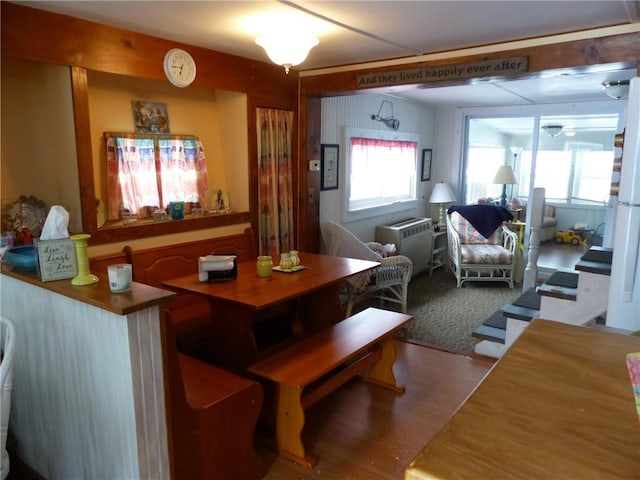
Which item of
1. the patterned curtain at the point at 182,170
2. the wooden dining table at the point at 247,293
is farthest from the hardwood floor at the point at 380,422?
the patterned curtain at the point at 182,170

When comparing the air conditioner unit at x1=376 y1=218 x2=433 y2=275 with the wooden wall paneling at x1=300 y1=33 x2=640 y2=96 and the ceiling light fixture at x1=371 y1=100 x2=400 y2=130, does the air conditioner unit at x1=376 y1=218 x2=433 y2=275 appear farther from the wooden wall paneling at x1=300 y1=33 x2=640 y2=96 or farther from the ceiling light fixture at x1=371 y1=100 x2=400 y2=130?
the wooden wall paneling at x1=300 y1=33 x2=640 y2=96

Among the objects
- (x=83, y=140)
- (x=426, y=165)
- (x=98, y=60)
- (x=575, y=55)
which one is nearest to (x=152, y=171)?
(x=83, y=140)

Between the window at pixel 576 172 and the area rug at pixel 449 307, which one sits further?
the window at pixel 576 172

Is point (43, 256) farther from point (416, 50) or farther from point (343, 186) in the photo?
point (343, 186)

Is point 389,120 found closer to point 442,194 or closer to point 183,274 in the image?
point 442,194

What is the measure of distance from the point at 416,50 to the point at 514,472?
3010 mm

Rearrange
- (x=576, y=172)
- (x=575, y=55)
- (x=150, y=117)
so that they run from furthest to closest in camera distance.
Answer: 1. (x=576, y=172)
2. (x=150, y=117)
3. (x=575, y=55)

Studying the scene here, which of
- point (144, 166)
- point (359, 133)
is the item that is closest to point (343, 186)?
point (359, 133)

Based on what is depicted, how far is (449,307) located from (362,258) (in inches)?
48.8

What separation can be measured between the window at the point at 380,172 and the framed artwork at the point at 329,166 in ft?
0.72

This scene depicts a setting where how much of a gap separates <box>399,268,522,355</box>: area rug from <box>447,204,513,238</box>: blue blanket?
26.8 inches

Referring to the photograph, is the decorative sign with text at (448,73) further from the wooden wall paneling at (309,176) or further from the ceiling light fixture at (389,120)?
the ceiling light fixture at (389,120)

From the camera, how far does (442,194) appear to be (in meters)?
6.34

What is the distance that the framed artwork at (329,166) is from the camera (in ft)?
14.9
